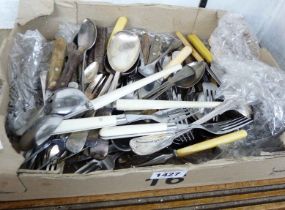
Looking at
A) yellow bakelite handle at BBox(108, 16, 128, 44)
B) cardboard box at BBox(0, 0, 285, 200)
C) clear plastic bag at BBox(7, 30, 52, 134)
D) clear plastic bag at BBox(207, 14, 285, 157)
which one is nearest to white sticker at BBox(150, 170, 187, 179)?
cardboard box at BBox(0, 0, 285, 200)

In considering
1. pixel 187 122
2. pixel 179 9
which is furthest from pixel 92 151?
pixel 179 9

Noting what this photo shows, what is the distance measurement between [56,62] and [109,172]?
0.25 meters

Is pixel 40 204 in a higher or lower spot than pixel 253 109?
lower

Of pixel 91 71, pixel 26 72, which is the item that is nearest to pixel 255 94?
pixel 91 71

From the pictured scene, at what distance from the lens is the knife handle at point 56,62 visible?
546 mm

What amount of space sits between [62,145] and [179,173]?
193 millimetres

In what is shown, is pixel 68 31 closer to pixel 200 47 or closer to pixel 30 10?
pixel 30 10

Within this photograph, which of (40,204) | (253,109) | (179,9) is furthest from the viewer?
(179,9)

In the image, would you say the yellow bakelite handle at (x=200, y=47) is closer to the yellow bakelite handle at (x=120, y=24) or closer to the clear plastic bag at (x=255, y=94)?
the clear plastic bag at (x=255, y=94)

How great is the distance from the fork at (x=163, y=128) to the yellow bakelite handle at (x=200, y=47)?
18 centimetres

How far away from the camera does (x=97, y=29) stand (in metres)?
0.67

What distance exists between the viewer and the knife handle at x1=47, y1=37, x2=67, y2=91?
546 millimetres

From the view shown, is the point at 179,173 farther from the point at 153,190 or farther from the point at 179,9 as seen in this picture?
the point at 179,9

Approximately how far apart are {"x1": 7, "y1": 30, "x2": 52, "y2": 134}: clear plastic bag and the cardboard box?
0.10ft
